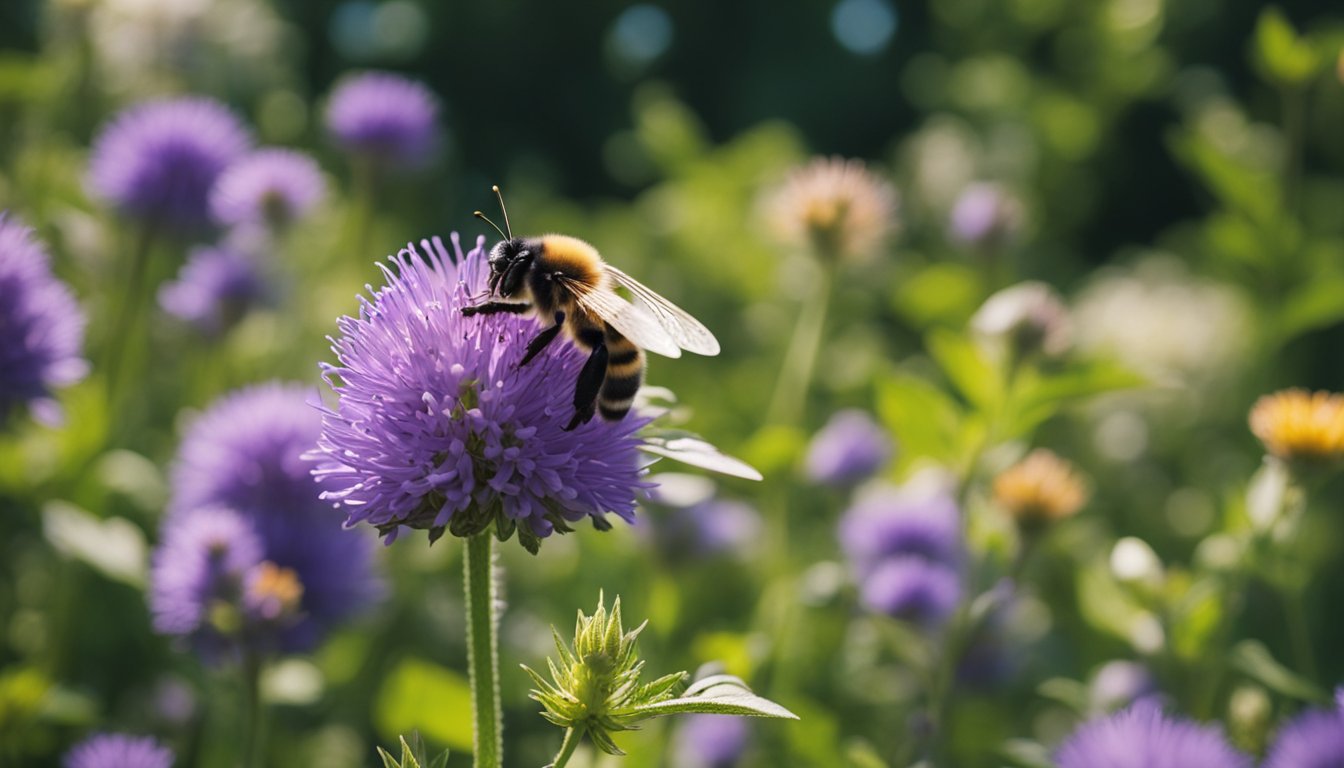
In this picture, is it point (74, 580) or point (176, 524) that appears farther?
point (74, 580)

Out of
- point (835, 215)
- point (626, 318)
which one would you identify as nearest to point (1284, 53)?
point (835, 215)

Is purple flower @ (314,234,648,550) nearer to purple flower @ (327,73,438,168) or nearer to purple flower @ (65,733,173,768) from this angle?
purple flower @ (65,733,173,768)

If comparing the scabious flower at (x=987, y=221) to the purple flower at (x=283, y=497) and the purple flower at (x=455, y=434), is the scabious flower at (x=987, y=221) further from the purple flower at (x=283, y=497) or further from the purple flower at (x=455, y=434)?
the purple flower at (x=455, y=434)

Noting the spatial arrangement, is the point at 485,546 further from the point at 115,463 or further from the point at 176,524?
the point at 115,463

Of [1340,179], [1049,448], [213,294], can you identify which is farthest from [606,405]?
[1340,179]

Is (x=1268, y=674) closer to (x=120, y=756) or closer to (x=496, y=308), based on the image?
(x=496, y=308)
